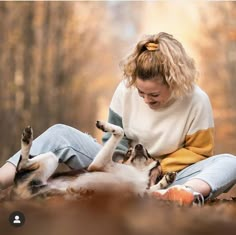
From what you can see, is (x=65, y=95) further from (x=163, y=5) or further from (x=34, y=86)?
(x=163, y=5)

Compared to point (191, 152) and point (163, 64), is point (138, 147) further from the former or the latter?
point (163, 64)

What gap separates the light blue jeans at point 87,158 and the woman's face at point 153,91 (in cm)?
26

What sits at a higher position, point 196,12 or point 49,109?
point 196,12

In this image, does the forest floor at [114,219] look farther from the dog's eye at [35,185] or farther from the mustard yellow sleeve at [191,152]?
the mustard yellow sleeve at [191,152]

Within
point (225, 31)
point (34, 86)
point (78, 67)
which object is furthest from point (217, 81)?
point (34, 86)

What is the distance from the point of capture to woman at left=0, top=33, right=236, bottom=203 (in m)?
1.89

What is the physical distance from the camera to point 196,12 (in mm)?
3104

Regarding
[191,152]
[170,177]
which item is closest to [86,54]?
[191,152]

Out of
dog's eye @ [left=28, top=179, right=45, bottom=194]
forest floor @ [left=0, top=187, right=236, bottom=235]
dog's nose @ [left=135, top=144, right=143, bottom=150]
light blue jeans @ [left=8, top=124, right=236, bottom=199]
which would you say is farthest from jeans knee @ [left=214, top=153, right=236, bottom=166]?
dog's eye @ [left=28, top=179, right=45, bottom=194]

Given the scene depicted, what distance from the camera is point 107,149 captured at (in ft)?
6.33

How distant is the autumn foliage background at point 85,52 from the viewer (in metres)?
3.00

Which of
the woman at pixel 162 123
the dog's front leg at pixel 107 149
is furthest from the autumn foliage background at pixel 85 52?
the dog's front leg at pixel 107 149

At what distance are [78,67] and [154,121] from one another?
121cm

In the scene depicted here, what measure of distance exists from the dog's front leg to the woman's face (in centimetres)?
15
